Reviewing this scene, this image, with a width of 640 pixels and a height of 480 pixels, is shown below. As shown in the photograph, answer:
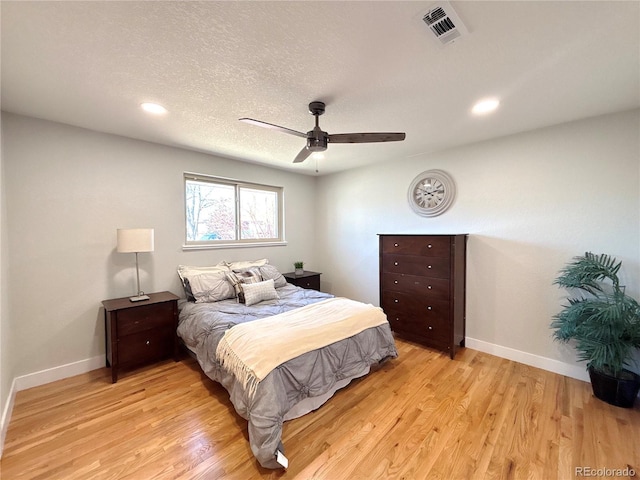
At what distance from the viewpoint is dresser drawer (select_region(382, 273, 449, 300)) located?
2857 mm

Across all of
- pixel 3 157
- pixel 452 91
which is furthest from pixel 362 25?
pixel 3 157

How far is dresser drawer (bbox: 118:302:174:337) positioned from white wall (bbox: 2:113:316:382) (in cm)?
46

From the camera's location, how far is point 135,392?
2260 millimetres

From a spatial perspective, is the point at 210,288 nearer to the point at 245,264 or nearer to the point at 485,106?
the point at 245,264

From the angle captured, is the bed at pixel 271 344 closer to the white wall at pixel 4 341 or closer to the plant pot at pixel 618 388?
the white wall at pixel 4 341

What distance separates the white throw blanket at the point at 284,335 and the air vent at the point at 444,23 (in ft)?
6.86

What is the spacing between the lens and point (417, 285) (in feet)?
10.0

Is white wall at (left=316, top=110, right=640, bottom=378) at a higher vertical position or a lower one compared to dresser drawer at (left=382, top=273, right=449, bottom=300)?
higher

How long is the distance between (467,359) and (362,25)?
3.20 m

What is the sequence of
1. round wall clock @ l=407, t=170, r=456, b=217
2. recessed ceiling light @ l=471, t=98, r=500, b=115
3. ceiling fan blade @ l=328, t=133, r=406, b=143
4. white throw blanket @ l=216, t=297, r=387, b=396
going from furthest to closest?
1. round wall clock @ l=407, t=170, r=456, b=217
2. recessed ceiling light @ l=471, t=98, r=500, b=115
3. ceiling fan blade @ l=328, t=133, r=406, b=143
4. white throw blanket @ l=216, t=297, r=387, b=396

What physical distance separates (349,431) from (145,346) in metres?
2.13

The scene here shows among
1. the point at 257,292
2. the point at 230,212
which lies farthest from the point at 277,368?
the point at 230,212

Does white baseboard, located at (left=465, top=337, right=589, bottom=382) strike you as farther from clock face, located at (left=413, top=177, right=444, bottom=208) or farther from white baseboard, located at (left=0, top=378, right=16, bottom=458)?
white baseboard, located at (left=0, top=378, right=16, bottom=458)

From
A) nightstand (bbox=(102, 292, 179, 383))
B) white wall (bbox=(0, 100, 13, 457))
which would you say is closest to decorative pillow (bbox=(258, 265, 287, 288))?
nightstand (bbox=(102, 292, 179, 383))
